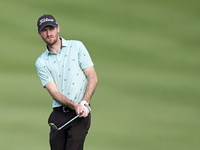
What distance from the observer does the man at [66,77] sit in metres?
3.08

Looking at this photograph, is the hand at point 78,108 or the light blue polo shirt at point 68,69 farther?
the light blue polo shirt at point 68,69

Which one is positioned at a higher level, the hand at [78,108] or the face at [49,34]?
the face at [49,34]

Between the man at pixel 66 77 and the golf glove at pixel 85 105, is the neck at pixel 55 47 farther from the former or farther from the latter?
the golf glove at pixel 85 105

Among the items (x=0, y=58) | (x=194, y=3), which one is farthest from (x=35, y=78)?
(x=194, y=3)

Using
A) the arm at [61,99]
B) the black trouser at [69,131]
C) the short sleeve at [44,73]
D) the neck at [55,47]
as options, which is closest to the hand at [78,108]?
the arm at [61,99]

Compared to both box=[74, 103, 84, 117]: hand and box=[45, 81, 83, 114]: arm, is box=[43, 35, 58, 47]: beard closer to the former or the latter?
box=[45, 81, 83, 114]: arm

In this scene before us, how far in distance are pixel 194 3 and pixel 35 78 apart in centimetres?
149

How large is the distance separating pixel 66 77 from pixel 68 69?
0.16 feet

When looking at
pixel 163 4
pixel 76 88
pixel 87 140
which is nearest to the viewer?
pixel 76 88

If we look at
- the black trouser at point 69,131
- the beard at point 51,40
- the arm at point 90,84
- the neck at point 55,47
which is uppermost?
the beard at point 51,40

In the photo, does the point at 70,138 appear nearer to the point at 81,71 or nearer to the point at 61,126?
the point at 61,126

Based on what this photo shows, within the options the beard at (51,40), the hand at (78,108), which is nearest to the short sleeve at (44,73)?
the beard at (51,40)

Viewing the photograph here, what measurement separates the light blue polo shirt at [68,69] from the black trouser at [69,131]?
7 cm

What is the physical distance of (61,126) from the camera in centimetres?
313
